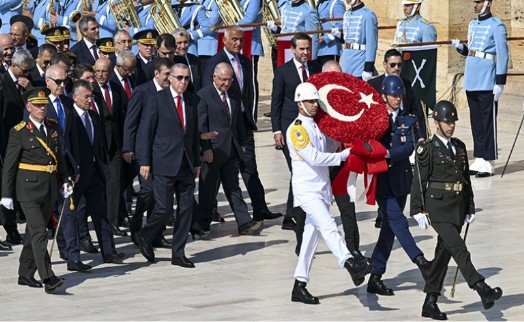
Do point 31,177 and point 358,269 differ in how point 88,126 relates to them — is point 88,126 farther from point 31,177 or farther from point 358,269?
point 358,269

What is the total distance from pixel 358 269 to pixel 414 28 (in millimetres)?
7759

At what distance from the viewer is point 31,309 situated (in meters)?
13.1

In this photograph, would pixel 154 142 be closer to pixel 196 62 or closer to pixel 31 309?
pixel 31 309

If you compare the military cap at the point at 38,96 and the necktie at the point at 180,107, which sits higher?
the military cap at the point at 38,96

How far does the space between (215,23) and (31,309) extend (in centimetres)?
1022

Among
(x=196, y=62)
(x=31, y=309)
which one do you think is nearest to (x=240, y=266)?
(x=31, y=309)

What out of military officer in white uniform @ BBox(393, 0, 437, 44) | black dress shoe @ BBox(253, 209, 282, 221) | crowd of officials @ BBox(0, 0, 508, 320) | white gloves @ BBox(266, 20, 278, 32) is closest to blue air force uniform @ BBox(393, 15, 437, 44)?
military officer in white uniform @ BBox(393, 0, 437, 44)

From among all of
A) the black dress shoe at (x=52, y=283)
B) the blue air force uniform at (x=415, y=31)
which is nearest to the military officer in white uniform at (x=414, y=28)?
the blue air force uniform at (x=415, y=31)

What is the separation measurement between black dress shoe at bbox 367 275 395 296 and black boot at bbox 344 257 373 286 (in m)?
0.56

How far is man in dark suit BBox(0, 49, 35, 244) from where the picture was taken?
15.7 m

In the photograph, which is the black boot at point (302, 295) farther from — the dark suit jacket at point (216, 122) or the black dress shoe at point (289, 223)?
the black dress shoe at point (289, 223)

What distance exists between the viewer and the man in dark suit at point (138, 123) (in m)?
15.1

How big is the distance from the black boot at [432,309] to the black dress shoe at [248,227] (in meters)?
3.49

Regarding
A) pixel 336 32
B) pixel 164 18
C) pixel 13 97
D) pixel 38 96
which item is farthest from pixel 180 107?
pixel 164 18
